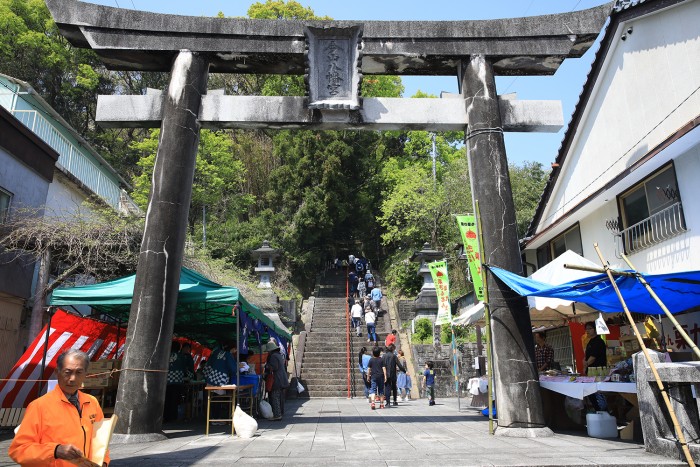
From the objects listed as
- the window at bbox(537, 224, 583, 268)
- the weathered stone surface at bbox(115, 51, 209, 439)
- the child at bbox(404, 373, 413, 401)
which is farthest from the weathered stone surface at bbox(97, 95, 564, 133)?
the child at bbox(404, 373, 413, 401)

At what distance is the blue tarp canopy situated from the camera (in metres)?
6.49

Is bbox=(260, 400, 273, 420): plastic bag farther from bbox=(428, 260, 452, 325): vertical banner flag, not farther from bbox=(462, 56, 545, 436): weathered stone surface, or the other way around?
bbox=(428, 260, 452, 325): vertical banner flag

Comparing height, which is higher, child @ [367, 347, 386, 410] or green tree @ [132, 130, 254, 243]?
green tree @ [132, 130, 254, 243]

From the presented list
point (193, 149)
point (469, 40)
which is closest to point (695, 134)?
point (469, 40)

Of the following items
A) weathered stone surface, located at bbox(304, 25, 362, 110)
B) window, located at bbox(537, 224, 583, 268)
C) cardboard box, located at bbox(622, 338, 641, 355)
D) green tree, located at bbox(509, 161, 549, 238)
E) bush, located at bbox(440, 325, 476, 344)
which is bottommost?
cardboard box, located at bbox(622, 338, 641, 355)

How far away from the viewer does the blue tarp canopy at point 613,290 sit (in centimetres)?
649

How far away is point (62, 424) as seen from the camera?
300 centimetres

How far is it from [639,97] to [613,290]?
6627 mm

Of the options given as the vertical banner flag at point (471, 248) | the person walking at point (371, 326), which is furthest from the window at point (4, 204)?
the person walking at point (371, 326)

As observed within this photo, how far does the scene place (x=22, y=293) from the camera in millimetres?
11148

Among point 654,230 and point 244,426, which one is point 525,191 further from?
point 244,426

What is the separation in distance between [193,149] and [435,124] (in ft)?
13.7

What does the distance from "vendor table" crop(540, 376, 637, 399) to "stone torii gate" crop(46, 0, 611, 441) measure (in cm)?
115

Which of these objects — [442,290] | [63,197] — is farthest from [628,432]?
[63,197]
